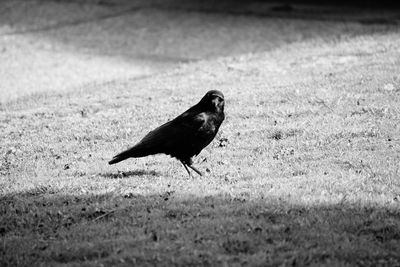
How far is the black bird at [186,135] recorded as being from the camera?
6695 millimetres

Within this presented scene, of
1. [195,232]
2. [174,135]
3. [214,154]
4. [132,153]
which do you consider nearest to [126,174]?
[132,153]

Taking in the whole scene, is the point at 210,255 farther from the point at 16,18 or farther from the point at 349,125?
the point at 16,18

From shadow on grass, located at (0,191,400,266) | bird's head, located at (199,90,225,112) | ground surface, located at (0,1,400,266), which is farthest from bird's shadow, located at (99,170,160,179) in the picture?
bird's head, located at (199,90,225,112)

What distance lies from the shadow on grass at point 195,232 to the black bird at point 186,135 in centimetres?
68

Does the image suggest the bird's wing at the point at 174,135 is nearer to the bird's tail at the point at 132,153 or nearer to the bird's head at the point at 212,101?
the bird's tail at the point at 132,153

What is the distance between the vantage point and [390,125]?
7.96 metres

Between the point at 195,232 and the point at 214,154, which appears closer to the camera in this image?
the point at 195,232

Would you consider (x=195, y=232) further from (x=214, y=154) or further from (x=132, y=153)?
(x=214, y=154)

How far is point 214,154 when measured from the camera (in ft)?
25.0

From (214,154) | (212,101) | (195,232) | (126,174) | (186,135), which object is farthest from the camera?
(214,154)

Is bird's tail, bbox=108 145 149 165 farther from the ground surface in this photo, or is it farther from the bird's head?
the bird's head

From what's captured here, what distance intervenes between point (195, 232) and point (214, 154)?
2.46 meters

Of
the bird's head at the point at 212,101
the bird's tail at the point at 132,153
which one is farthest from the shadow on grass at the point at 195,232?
the bird's head at the point at 212,101

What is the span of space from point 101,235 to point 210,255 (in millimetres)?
1054
